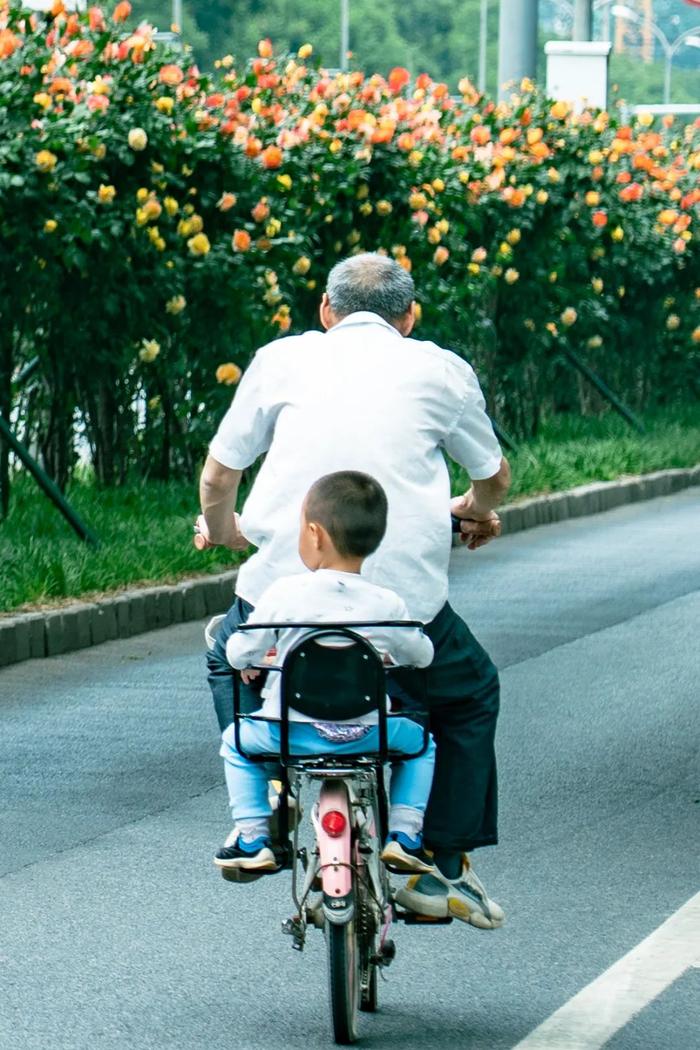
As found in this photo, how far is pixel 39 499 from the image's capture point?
12781mm

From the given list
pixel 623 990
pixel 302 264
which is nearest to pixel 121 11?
pixel 302 264

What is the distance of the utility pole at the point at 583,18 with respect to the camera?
2475 centimetres

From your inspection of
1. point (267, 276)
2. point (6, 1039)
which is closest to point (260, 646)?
point (6, 1039)

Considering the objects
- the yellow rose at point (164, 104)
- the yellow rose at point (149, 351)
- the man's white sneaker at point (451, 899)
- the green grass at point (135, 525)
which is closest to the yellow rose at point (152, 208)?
the yellow rose at point (164, 104)

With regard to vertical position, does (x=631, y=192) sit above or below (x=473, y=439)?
below

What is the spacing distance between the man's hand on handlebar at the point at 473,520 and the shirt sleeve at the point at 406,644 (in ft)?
1.34

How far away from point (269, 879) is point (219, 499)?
1.45m

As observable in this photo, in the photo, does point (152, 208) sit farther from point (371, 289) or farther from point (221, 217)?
point (371, 289)

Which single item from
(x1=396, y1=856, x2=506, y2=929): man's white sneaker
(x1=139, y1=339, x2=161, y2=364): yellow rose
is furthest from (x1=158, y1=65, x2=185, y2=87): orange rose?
(x1=396, y1=856, x2=506, y2=929): man's white sneaker

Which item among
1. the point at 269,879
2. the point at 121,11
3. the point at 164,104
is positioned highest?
the point at 121,11

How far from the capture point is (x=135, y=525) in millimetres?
12148

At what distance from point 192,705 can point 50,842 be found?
85.6 inches

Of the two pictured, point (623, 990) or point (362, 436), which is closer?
point (362, 436)

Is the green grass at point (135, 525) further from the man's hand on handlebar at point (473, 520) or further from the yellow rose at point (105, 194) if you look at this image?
the man's hand on handlebar at point (473, 520)
